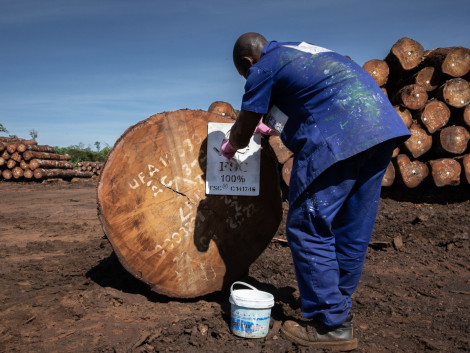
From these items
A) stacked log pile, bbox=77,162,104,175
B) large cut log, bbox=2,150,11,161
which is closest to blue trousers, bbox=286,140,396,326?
large cut log, bbox=2,150,11,161

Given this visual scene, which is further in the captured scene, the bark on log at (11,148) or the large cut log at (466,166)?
the bark on log at (11,148)

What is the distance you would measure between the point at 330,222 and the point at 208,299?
4.17 ft

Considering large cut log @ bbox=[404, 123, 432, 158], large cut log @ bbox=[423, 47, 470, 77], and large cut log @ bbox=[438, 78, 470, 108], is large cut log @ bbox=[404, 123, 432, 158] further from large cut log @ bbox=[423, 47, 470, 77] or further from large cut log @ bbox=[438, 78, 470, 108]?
large cut log @ bbox=[423, 47, 470, 77]

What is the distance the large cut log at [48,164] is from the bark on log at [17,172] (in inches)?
14.3

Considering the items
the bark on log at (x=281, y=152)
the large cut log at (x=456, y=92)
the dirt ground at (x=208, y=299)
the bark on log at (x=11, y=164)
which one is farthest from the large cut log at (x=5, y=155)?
the large cut log at (x=456, y=92)

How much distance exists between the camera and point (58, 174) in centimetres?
1487

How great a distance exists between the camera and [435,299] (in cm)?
312

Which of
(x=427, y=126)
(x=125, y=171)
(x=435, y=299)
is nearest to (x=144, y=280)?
(x=125, y=171)

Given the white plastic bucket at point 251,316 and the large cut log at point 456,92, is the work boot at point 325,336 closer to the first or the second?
the white plastic bucket at point 251,316

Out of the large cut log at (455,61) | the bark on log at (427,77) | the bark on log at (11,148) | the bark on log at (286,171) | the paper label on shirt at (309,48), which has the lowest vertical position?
the bark on log at (286,171)

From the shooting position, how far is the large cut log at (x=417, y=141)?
5867mm

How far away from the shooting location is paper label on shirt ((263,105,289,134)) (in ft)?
7.75

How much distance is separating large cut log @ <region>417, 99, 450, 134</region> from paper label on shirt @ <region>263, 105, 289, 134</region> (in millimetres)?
4179

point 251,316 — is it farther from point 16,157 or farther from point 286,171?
point 16,157
